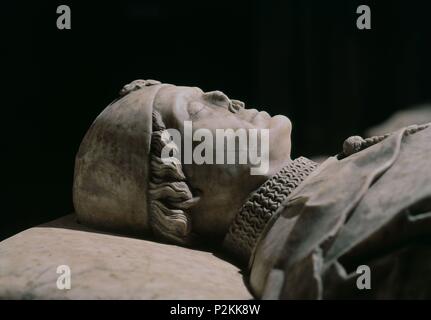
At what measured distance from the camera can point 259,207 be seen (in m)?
2.55

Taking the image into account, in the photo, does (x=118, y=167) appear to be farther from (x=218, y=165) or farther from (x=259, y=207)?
(x=259, y=207)

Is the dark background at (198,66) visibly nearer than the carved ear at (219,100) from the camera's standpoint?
No

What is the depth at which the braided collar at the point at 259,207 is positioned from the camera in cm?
253

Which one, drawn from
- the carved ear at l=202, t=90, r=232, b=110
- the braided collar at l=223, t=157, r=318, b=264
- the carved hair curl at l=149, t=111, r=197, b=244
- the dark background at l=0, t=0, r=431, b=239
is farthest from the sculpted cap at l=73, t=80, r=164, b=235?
the dark background at l=0, t=0, r=431, b=239

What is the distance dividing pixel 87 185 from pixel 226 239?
71 cm

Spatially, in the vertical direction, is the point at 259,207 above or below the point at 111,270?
above

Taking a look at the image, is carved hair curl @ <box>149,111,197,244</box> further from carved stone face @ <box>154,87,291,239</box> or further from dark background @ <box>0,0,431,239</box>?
dark background @ <box>0,0,431,239</box>

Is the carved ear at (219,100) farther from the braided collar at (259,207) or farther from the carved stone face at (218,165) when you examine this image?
the braided collar at (259,207)

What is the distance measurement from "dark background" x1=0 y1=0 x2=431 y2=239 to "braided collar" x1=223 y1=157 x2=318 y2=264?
0.94 m

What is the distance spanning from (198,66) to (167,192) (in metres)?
1.31

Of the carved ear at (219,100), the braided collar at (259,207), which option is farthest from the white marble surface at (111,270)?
the carved ear at (219,100)

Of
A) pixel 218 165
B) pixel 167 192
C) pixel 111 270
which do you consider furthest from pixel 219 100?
pixel 111 270

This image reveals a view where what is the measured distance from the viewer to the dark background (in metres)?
3.40

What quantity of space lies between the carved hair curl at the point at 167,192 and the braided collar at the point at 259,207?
8.9 inches
